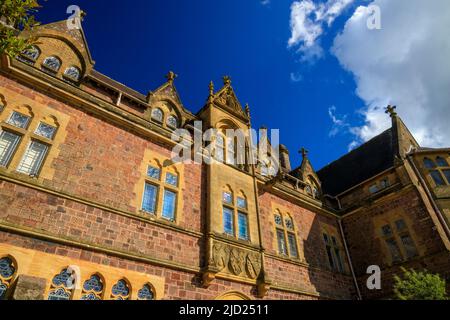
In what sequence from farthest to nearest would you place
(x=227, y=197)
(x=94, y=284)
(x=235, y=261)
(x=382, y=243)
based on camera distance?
(x=382, y=243) < (x=227, y=197) < (x=235, y=261) < (x=94, y=284)

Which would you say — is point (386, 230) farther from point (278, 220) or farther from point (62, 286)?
point (62, 286)

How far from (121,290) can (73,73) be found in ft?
23.3

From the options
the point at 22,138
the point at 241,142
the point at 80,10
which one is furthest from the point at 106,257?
the point at 80,10

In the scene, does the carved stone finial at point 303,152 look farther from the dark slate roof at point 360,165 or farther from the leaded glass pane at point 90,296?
the leaded glass pane at point 90,296

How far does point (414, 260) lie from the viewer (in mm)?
13023

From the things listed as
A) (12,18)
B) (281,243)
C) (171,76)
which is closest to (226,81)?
(171,76)

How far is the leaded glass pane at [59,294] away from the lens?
20.5ft

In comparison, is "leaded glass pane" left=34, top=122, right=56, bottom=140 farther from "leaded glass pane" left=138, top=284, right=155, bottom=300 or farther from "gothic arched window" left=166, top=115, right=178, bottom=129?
"leaded glass pane" left=138, top=284, right=155, bottom=300

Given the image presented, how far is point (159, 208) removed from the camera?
29.9 feet

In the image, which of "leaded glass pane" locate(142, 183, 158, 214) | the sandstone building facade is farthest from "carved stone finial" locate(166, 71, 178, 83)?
"leaded glass pane" locate(142, 183, 158, 214)

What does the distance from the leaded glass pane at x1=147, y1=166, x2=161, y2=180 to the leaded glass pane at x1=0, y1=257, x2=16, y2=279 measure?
4.33 meters

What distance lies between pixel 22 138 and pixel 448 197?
1735 cm

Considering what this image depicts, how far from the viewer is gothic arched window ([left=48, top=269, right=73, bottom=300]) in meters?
6.30
